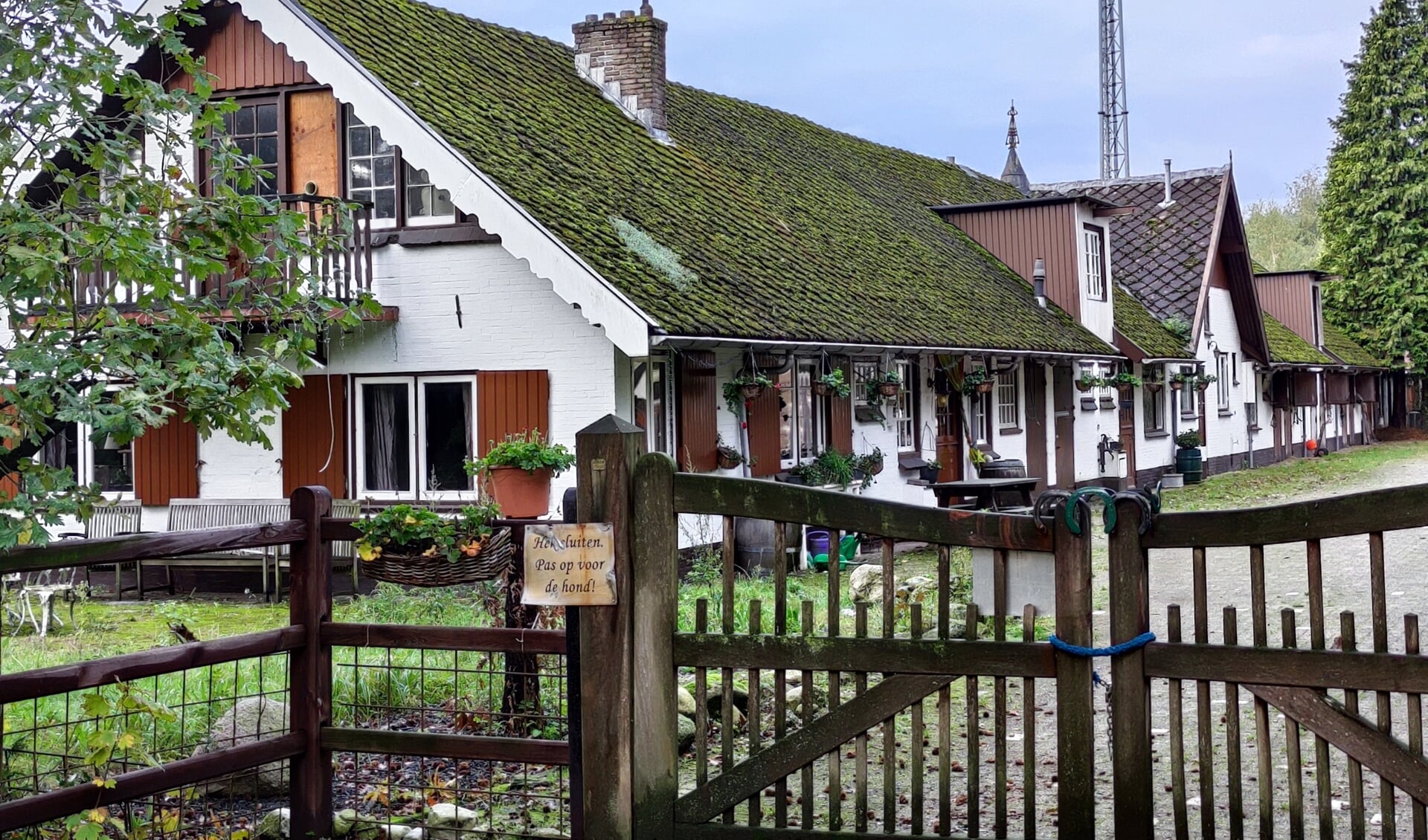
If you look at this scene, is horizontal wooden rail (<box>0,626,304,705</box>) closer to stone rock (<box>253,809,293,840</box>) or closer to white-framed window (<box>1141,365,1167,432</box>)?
stone rock (<box>253,809,293,840</box>)

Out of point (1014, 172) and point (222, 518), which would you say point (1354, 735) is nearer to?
point (222, 518)

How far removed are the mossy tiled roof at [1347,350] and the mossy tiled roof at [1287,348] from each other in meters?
2.42

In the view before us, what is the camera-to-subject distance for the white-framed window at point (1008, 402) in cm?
2319

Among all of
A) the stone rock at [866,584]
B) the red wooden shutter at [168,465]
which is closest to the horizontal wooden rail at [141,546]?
the stone rock at [866,584]

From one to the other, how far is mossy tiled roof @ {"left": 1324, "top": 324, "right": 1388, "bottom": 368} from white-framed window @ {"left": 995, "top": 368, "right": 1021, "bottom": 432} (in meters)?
22.3

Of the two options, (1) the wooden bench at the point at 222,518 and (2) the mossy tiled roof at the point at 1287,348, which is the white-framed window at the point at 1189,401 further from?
(1) the wooden bench at the point at 222,518

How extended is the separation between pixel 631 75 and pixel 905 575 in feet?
26.5

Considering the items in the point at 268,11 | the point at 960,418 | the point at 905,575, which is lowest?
the point at 905,575

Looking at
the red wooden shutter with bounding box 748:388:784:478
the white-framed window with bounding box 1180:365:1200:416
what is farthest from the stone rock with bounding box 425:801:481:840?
the white-framed window with bounding box 1180:365:1200:416

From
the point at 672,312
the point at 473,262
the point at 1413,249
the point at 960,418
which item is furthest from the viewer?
the point at 1413,249

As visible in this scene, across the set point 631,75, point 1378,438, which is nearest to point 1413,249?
point 1378,438

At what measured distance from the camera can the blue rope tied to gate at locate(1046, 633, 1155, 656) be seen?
459 cm

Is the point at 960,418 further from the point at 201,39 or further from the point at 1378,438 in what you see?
the point at 1378,438

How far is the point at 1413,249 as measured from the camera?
47125 millimetres
